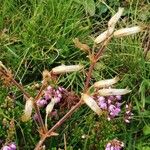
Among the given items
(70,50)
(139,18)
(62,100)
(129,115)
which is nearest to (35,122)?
(62,100)

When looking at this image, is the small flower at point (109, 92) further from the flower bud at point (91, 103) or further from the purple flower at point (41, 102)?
the purple flower at point (41, 102)

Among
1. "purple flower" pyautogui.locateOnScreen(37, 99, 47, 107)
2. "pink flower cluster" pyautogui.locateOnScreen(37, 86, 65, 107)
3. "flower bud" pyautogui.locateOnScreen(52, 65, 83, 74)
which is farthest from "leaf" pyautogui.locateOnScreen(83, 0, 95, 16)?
"flower bud" pyautogui.locateOnScreen(52, 65, 83, 74)

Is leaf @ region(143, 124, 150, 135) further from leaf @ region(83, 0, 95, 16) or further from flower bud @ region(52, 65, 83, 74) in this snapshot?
flower bud @ region(52, 65, 83, 74)

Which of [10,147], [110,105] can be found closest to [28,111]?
[10,147]

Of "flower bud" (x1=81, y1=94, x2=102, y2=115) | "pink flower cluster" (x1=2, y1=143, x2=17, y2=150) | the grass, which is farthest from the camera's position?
the grass

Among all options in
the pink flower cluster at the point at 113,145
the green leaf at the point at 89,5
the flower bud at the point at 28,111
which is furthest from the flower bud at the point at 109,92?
the green leaf at the point at 89,5

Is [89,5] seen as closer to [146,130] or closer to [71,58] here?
[71,58]
